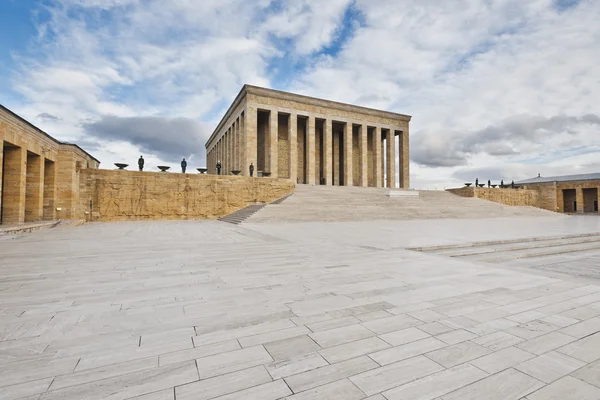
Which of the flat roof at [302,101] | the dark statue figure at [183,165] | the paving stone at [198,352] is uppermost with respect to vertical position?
the flat roof at [302,101]

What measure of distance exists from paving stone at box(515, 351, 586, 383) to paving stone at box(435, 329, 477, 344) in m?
0.40

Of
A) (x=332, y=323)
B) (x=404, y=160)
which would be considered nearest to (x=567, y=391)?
(x=332, y=323)

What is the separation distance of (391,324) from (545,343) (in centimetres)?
113

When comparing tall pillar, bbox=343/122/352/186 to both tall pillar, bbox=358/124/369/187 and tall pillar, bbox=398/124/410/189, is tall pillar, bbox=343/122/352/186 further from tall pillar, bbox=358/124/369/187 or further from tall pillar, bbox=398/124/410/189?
tall pillar, bbox=398/124/410/189

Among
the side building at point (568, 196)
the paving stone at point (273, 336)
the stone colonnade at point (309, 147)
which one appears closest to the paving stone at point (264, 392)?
the paving stone at point (273, 336)

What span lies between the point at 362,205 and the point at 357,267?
14.7 metres

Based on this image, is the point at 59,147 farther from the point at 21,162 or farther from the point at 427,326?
the point at 427,326

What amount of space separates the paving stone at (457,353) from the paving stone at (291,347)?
2.72 feet

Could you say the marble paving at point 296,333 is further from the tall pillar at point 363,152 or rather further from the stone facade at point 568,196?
the stone facade at point 568,196

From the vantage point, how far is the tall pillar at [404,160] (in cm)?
3647

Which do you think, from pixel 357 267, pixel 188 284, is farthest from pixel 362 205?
pixel 188 284

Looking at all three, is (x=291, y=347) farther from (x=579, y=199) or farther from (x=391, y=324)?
(x=579, y=199)

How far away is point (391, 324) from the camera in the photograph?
2.61 meters

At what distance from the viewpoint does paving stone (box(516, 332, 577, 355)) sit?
219cm
